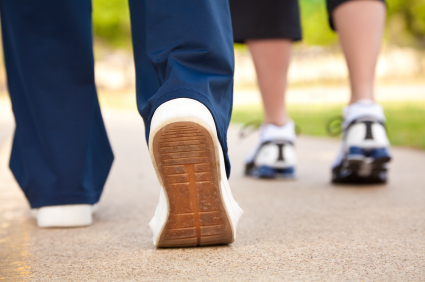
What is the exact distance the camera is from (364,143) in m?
1.85

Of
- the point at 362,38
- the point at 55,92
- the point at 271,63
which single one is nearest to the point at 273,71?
the point at 271,63

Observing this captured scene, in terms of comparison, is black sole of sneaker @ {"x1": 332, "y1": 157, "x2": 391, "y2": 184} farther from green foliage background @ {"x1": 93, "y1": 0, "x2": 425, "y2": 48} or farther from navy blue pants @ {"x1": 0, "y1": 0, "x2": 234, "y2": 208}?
green foliage background @ {"x1": 93, "y1": 0, "x2": 425, "y2": 48}

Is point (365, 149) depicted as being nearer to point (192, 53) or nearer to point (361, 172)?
point (361, 172)

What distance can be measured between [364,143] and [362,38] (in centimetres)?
42

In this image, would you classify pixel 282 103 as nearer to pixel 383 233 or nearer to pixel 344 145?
pixel 344 145

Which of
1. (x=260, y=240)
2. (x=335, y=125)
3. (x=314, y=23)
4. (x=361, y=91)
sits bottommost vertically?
(x=260, y=240)

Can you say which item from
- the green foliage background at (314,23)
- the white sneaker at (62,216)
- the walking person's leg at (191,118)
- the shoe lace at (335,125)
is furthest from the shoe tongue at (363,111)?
the green foliage background at (314,23)

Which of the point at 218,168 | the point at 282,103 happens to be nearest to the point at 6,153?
the point at 282,103

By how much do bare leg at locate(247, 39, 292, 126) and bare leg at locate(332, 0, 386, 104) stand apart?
401 millimetres

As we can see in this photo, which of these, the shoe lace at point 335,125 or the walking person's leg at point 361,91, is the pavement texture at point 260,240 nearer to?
the walking person's leg at point 361,91

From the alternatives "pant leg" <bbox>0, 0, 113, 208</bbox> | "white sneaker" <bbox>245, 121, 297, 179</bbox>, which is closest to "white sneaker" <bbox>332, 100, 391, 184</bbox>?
"white sneaker" <bbox>245, 121, 297, 179</bbox>

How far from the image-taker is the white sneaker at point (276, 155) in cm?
223

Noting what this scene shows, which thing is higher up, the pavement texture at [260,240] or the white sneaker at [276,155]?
the white sneaker at [276,155]

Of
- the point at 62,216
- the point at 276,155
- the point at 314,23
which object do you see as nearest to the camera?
the point at 62,216
